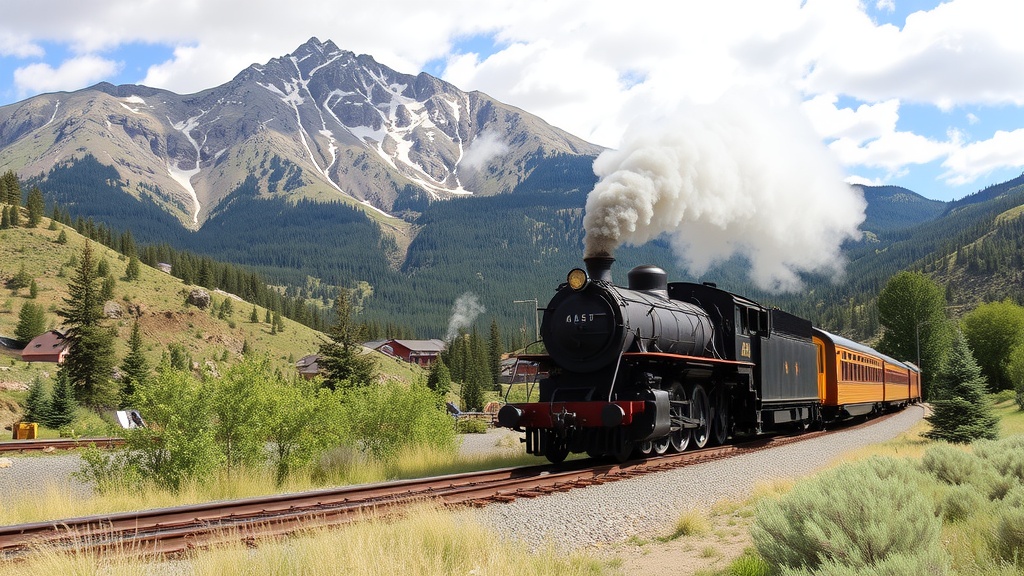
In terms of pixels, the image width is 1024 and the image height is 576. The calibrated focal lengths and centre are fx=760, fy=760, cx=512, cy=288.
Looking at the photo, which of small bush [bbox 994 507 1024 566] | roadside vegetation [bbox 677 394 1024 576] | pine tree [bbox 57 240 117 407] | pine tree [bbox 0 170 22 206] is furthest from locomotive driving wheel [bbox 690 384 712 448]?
pine tree [bbox 0 170 22 206]

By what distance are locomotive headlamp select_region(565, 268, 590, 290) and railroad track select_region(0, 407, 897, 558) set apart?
3978mm

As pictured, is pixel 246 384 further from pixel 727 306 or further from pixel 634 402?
pixel 727 306

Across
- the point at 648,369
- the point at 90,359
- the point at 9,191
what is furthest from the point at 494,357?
the point at 648,369

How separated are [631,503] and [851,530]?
17.7ft

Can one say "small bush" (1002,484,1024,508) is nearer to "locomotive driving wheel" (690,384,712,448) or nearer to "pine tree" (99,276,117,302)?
"locomotive driving wheel" (690,384,712,448)

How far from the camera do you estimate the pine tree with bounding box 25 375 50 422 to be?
39750mm

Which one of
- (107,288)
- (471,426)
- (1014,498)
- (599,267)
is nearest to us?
(1014,498)

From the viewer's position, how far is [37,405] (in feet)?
131

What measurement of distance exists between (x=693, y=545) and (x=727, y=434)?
509 inches

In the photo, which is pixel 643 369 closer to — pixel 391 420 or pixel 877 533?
pixel 391 420

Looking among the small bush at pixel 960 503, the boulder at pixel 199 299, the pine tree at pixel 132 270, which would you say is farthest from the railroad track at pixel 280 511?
the pine tree at pixel 132 270

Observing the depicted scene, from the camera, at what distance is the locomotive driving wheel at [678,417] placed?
1730 centimetres

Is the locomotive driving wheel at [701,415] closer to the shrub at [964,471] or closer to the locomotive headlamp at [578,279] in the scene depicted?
the locomotive headlamp at [578,279]

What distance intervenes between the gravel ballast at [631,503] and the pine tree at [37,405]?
37162 millimetres
